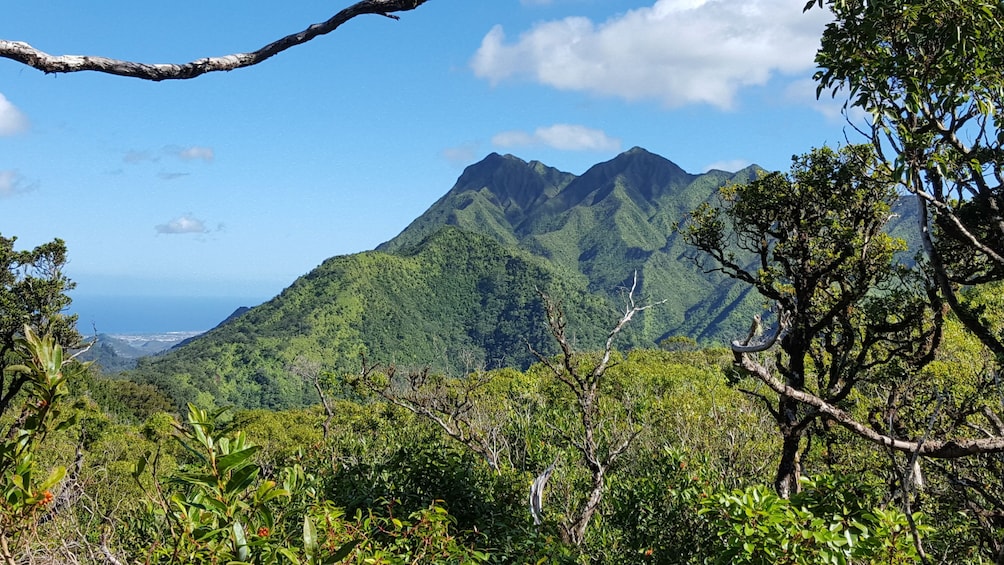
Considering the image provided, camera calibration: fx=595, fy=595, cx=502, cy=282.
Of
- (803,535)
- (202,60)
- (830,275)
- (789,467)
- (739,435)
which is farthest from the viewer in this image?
(739,435)

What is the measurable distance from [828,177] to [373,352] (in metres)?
139

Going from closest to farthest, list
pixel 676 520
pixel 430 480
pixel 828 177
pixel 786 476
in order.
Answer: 1. pixel 676 520
2. pixel 430 480
3. pixel 786 476
4. pixel 828 177

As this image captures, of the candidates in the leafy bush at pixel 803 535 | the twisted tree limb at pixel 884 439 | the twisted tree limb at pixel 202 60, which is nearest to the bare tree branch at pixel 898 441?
the twisted tree limb at pixel 884 439

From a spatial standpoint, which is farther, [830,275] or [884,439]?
[830,275]

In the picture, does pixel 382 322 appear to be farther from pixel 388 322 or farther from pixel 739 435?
pixel 739 435

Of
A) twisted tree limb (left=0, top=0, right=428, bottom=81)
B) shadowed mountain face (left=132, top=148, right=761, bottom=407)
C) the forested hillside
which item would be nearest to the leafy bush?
twisted tree limb (left=0, top=0, right=428, bottom=81)

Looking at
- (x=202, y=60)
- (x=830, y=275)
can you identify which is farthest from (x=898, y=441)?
(x=830, y=275)

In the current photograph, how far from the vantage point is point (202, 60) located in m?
2.41

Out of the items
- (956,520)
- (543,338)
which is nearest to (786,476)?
(956,520)

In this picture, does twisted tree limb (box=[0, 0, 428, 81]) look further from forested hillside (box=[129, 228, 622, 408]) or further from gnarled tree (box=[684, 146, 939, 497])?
forested hillside (box=[129, 228, 622, 408])

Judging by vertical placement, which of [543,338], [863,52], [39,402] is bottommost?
[543,338]

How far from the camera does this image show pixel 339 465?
8.92 metres

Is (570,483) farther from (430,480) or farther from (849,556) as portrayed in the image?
(849,556)

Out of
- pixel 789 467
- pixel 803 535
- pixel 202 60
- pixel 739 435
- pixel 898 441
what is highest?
pixel 202 60
